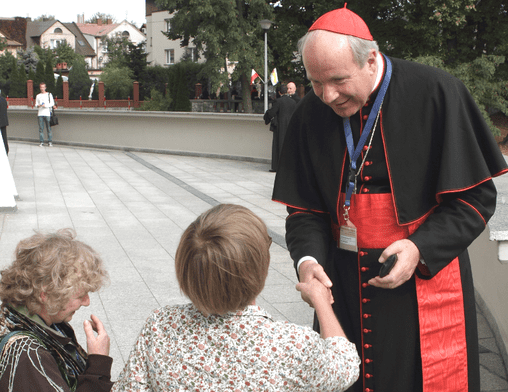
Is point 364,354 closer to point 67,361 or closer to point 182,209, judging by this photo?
point 67,361

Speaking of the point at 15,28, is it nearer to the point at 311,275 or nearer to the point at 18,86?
the point at 18,86

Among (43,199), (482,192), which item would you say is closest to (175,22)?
(43,199)

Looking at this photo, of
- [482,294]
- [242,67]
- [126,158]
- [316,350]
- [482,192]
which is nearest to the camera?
[316,350]

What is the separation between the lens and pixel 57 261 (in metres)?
1.90

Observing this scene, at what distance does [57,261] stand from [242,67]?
3296 cm

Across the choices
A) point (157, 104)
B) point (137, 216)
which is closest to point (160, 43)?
point (157, 104)

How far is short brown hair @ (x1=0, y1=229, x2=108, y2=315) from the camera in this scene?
1881 mm

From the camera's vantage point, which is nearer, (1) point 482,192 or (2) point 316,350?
(2) point 316,350

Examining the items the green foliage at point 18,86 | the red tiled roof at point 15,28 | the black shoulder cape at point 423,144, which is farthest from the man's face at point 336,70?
the red tiled roof at point 15,28

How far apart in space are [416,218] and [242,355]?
720 millimetres

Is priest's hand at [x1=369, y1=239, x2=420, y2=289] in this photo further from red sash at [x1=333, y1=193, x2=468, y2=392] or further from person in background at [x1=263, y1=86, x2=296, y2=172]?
person in background at [x1=263, y1=86, x2=296, y2=172]

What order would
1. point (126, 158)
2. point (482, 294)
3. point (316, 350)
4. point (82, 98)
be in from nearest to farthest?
point (316, 350) → point (482, 294) → point (126, 158) → point (82, 98)

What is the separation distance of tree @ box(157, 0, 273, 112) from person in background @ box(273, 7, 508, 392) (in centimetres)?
3167

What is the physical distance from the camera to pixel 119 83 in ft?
180
